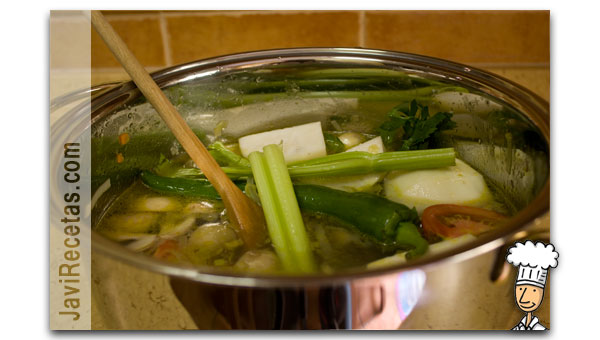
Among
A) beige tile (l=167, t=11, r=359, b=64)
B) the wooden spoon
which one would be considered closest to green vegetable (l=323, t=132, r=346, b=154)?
the wooden spoon

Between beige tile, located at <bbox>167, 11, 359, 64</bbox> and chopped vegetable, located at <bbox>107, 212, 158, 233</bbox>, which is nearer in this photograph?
chopped vegetable, located at <bbox>107, 212, 158, 233</bbox>

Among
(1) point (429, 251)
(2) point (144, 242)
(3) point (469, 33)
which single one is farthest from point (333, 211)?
(3) point (469, 33)

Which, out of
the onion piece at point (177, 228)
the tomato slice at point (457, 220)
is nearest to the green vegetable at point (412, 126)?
the tomato slice at point (457, 220)

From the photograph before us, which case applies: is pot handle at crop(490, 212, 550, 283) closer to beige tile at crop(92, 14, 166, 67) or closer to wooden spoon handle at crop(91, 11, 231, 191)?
wooden spoon handle at crop(91, 11, 231, 191)

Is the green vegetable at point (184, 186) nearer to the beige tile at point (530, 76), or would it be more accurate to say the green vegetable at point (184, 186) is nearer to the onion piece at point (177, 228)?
the onion piece at point (177, 228)

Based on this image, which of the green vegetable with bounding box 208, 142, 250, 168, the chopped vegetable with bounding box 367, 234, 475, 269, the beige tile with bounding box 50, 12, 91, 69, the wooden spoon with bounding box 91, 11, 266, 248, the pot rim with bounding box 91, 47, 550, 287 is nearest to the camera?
the pot rim with bounding box 91, 47, 550, 287

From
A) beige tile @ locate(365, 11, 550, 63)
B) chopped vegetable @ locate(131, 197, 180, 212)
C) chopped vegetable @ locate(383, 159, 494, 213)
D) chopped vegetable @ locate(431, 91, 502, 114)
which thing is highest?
beige tile @ locate(365, 11, 550, 63)
